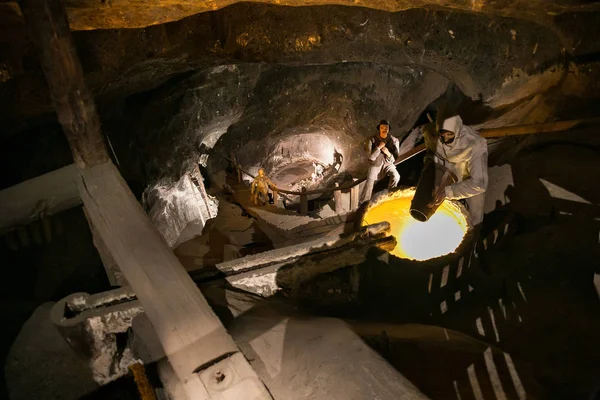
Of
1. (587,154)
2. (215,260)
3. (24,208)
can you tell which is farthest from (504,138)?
(24,208)

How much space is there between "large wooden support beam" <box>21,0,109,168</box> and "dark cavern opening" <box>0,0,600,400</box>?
2cm

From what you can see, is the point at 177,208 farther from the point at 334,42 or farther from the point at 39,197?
the point at 334,42

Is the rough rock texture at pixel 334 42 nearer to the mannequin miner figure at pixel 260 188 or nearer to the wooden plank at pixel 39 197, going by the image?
the wooden plank at pixel 39 197

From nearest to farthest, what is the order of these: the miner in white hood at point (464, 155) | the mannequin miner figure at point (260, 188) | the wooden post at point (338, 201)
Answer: the miner in white hood at point (464, 155) < the wooden post at point (338, 201) < the mannequin miner figure at point (260, 188)

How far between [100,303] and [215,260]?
3066mm

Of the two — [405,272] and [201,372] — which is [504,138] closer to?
[405,272]

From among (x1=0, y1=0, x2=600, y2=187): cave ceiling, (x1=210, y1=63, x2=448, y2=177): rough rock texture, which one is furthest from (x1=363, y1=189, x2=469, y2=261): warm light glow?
(x1=210, y1=63, x2=448, y2=177): rough rock texture

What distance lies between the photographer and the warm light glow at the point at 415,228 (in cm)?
541

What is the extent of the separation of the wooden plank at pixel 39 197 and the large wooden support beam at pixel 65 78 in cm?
34

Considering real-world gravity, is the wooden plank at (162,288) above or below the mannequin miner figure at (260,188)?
below

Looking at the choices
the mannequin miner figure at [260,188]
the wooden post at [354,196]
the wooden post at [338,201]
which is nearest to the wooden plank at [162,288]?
the wooden post at [354,196]

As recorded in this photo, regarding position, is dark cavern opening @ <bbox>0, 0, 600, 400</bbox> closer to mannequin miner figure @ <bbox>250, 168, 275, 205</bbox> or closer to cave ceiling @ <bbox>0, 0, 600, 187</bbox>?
cave ceiling @ <bbox>0, 0, 600, 187</bbox>

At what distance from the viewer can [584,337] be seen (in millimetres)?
4070

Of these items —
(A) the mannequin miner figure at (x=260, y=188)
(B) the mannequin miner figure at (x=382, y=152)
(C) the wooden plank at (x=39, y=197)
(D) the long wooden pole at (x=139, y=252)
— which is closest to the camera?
(D) the long wooden pole at (x=139, y=252)
